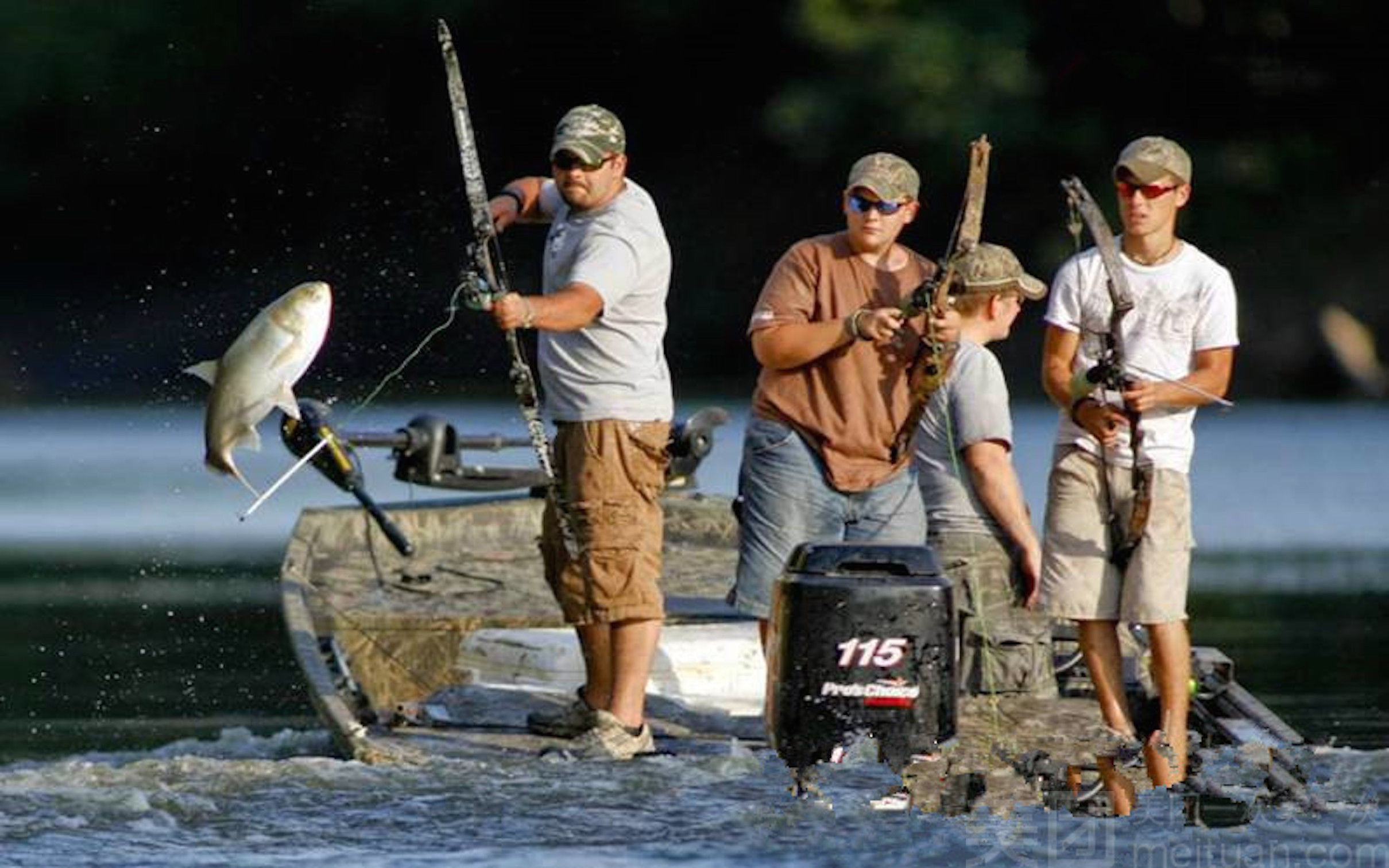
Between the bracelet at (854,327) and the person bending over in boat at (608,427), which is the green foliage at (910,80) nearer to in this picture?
the person bending over in boat at (608,427)

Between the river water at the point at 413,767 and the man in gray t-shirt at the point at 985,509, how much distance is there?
755 millimetres

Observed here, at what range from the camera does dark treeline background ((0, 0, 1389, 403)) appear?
36281mm

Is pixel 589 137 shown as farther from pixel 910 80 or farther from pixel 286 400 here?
pixel 910 80

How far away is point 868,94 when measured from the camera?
3678 centimetres

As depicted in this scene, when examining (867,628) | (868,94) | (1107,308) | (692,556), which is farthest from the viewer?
(868,94)

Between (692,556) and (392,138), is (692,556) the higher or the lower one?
the lower one

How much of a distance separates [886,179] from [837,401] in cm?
64

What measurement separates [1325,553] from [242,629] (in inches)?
281

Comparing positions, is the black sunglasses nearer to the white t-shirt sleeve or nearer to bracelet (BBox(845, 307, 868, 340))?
bracelet (BBox(845, 307, 868, 340))

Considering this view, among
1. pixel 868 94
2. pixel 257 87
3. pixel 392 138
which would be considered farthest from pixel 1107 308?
pixel 257 87

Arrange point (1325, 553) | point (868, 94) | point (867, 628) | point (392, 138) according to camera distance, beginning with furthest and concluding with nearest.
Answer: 1. point (392, 138)
2. point (868, 94)
3. point (1325, 553)
4. point (867, 628)

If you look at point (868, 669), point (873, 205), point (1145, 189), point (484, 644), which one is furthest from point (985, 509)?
point (484, 644)

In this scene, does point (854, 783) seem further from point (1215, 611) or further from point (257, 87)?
point (257, 87)

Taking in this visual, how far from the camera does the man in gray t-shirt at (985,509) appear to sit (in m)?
9.25
